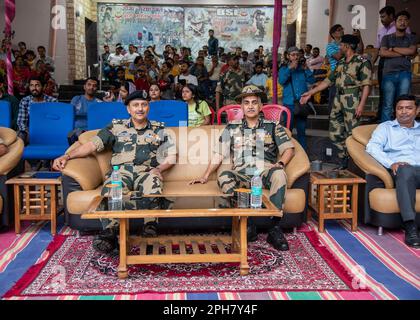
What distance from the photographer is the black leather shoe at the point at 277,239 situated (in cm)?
339

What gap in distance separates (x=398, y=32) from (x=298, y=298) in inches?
148

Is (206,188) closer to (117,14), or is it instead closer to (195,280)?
(195,280)

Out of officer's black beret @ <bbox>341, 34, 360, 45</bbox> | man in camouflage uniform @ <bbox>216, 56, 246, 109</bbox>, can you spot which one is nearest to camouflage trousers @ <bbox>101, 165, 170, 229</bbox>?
officer's black beret @ <bbox>341, 34, 360, 45</bbox>

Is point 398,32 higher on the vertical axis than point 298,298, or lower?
higher

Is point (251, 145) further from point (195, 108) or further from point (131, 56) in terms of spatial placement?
point (131, 56)

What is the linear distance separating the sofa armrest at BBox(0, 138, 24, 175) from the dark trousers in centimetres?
296

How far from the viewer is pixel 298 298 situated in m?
2.59

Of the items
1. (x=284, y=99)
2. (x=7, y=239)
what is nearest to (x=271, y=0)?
(x=284, y=99)

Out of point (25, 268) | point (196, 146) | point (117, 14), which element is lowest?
point (25, 268)

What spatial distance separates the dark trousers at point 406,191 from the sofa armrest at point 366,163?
11cm

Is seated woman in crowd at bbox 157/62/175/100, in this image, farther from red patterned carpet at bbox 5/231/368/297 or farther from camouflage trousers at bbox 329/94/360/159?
red patterned carpet at bbox 5/231/368/297

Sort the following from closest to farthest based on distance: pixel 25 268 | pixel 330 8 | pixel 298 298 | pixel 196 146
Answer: pixel 298 298, pixel 25 268, pixel 196 146, pixel 330 8

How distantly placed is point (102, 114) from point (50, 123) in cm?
72

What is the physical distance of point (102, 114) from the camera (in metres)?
5.12
